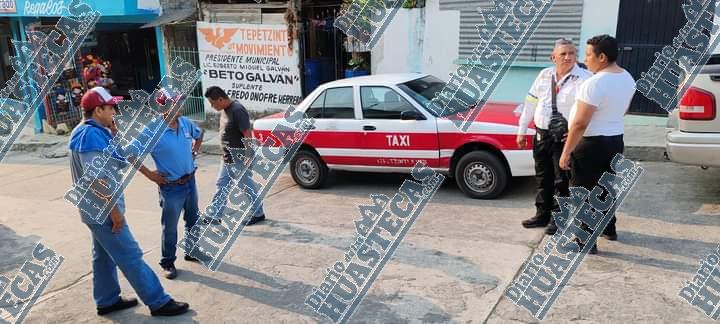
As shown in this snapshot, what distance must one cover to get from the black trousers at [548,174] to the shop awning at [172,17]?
8.34m

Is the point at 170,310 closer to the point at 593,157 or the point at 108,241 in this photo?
the point at 108,241

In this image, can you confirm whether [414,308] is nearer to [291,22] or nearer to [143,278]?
[143,278]

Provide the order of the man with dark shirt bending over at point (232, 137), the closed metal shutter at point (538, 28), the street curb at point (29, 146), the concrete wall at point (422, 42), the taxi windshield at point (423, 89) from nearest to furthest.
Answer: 1. the man with dark shirt bending over at point (232, 137)
2. the taxi windshield at point (423, 89)
3. the closed metal shutter at point (538, 28)
4. the concrete wall at point (422, 42)
5. the street curb at point (29, 146)

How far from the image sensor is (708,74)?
16.3 feet

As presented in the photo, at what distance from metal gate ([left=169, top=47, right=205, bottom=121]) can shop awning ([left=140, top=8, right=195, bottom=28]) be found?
26.4 inches

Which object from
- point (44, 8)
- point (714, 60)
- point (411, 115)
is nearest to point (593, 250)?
point (714, 60)

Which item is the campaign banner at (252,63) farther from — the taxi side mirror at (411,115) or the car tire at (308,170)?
the taxi side mirror at (411,115)

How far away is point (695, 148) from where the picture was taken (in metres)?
5.11

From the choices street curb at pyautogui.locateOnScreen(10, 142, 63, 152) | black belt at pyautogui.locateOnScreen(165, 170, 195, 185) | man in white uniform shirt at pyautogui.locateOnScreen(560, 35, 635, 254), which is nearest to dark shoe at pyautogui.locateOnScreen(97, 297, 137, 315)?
black belt at pyautogui.locateOnScreen(165, 170, 195, 185)

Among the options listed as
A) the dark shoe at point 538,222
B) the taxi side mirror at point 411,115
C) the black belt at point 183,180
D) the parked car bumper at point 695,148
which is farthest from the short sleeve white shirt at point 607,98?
the black belt at point 183,180

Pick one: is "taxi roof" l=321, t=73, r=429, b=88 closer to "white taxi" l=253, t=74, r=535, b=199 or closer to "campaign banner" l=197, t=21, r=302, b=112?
"white taxi" l=253, t=74, r=535, b=199

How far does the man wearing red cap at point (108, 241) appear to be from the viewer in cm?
353

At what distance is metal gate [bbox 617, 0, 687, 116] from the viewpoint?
8.15 metres

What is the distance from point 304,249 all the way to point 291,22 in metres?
6.16
